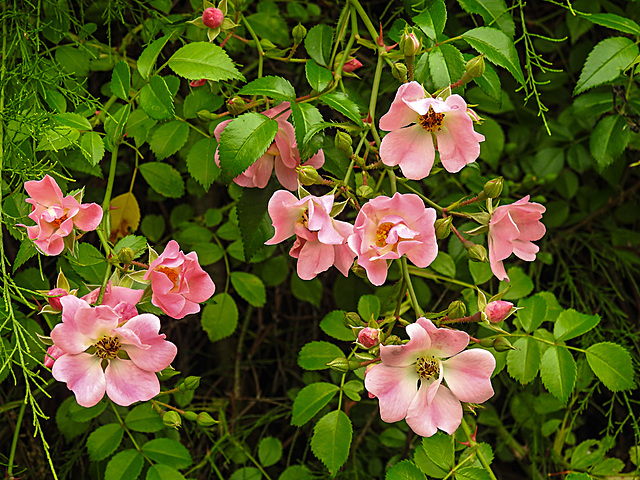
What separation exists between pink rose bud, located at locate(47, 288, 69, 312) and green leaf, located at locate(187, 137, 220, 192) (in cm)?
35

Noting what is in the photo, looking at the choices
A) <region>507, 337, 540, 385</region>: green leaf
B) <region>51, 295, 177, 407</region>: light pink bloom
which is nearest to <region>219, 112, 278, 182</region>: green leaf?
<region>51, 295, 177, 407</region>: light pink bloom

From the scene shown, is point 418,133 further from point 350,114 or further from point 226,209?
point 226,209

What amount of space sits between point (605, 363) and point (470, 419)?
375mm

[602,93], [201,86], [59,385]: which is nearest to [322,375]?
[59,385]

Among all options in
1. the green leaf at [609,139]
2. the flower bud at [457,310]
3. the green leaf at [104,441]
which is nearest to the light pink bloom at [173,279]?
the flower bud at [457,310]

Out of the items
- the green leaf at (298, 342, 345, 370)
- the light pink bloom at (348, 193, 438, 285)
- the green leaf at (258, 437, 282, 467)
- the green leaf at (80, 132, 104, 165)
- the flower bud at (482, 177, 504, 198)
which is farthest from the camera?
the green leaf at (258, 437, 282, 467)

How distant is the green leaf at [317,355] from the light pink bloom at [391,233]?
36 cm

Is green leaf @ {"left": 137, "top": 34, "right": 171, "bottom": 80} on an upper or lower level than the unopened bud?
upper

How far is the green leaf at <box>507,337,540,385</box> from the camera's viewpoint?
105 centimetres

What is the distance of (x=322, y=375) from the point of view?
165 centimetres

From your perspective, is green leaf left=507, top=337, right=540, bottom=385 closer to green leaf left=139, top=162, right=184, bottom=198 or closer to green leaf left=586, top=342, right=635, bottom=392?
green leaf left=586, top=342, right=635, bottom=392

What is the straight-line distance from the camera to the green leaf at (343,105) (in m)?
0.89

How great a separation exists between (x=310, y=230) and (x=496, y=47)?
1.45 ft

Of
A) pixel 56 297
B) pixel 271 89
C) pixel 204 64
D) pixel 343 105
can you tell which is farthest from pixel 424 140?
pixel 56 297
